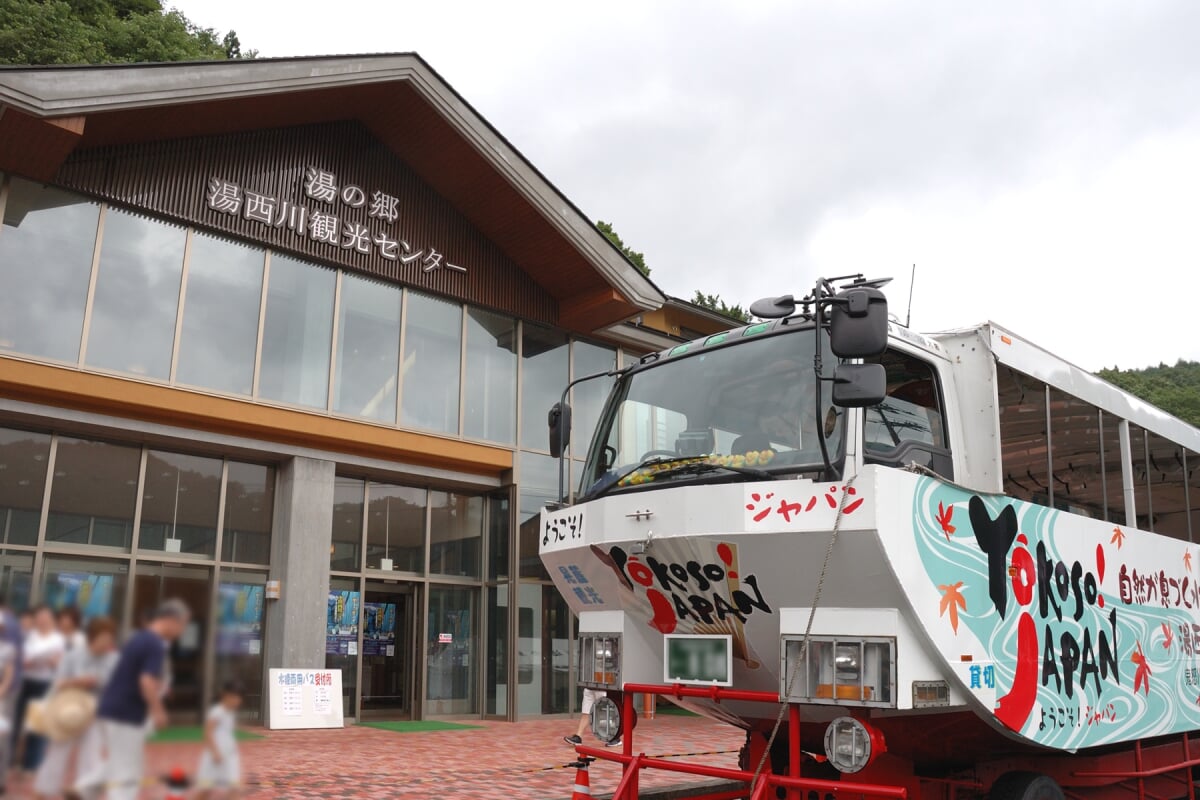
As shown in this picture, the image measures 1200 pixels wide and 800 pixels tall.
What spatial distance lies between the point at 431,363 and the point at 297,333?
7.54 feet

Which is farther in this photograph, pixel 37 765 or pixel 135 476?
pixel 135 476

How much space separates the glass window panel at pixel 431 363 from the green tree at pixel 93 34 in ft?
45.3

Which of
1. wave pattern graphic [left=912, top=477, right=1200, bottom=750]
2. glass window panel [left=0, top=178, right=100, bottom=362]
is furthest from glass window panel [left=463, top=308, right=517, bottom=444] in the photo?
wave pattern graphic [left=912, top=477, right=1200, bottom=750]

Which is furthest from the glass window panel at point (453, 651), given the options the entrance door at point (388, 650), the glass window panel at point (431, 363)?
the glass window panel at point (431, 363)

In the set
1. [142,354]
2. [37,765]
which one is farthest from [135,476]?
[37,765]

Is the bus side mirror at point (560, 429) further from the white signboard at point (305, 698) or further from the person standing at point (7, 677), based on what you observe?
the white signboard at point (305, 698)

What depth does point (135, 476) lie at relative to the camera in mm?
12797

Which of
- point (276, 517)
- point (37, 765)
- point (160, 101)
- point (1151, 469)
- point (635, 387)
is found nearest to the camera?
point (37, 765)

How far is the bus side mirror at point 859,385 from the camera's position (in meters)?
4.67

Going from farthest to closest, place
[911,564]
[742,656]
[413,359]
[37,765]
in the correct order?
[413,359] → [742,656] → [911,564] → [37,765]

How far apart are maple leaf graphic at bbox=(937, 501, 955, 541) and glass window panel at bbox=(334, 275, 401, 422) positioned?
10.9 metres

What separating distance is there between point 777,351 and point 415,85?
10571 mm

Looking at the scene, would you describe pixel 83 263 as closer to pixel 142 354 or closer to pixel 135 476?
pixel 142 354

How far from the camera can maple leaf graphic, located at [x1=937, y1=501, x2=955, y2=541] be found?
499 centimetres
